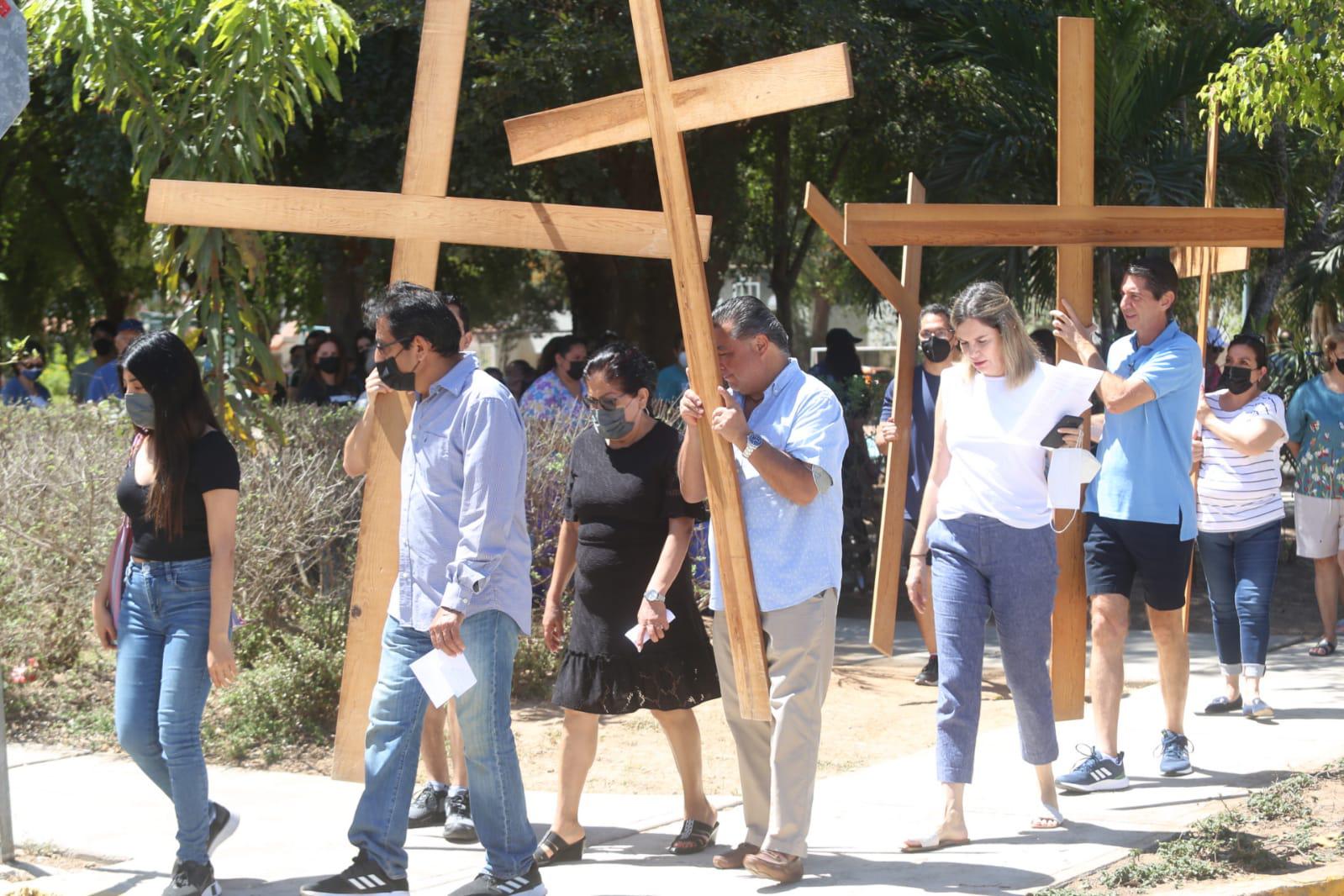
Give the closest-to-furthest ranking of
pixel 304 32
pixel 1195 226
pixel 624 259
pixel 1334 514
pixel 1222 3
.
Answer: pixel 1195 226 < pixel 304 32 < pixel 1334 514 < pixel 1222 3 < pixel 624 259

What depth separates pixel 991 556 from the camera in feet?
17.5

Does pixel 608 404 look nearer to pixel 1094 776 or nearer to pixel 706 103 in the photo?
pixel 706 103

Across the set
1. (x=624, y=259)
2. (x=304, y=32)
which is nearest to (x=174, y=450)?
(x=304, y=32)

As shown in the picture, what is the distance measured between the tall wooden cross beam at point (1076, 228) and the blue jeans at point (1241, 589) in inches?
67.1

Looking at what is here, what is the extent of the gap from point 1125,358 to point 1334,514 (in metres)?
3.51

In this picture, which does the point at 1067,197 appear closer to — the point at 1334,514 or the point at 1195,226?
the point at 1195,226

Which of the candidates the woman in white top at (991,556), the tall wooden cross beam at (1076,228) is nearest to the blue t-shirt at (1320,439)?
the tall wooden cross beam at (1076,228)

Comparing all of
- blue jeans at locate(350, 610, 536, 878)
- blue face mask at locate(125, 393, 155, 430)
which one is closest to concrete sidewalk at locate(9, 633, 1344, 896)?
blue jeans at locate(350, 610, 536, 878)

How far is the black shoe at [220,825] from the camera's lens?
5016mm

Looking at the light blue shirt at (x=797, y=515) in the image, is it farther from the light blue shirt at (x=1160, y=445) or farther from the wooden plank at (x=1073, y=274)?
the light blue shirt at (x=1160, y=445)

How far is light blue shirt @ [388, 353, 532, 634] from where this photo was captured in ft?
14.7

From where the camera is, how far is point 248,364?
25.5 feet

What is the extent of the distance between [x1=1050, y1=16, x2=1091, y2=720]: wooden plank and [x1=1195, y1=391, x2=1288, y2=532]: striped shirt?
1.80 meters

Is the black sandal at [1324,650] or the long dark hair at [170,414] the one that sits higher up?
the long dark hair at [170,414]
